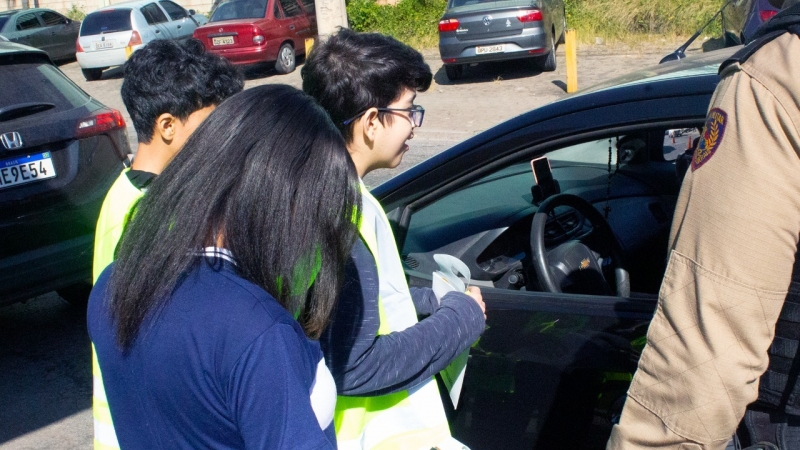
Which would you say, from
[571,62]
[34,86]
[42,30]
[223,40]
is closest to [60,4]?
[42,30]

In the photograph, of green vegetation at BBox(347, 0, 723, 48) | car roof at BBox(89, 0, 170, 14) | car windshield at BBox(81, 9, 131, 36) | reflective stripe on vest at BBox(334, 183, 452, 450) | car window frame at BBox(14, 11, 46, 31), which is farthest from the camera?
car window frame at BBox(14, 11, 46, 31)

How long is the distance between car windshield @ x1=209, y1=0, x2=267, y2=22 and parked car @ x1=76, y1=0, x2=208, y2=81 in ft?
4.16

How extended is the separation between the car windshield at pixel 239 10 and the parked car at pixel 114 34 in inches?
49.9

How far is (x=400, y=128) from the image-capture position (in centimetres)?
201

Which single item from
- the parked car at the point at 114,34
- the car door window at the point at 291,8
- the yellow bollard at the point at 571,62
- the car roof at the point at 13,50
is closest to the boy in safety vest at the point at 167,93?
the car roof at the point at 13,50

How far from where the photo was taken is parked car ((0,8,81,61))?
18938mm

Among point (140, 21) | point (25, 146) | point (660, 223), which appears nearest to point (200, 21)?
point (140, 21)

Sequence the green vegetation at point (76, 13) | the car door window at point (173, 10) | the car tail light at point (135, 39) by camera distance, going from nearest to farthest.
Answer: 1. the car tail light at point (135, 39)
2. the car door window at point (173, 10)
3. the green vegetation at point (76, 13)

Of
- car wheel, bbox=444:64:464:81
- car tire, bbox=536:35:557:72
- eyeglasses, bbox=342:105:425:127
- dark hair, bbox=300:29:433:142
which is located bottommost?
car wheel, bbox=444:64:464:81

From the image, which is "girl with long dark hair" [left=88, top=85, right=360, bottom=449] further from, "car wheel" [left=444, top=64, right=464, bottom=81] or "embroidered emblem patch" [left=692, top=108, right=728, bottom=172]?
"car wheel" [left=444, top=64, right=464, bottom=81]

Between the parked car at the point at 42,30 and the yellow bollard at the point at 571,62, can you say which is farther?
the parked car at the point at 42,30

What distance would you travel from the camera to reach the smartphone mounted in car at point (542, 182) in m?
2.53

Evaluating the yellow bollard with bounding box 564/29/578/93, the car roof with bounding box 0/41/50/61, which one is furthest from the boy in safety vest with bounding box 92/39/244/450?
the yellow bollard with bounding box 564/29/578/93

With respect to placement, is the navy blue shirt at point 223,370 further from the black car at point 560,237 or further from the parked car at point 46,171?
the parked car at point 46,171
